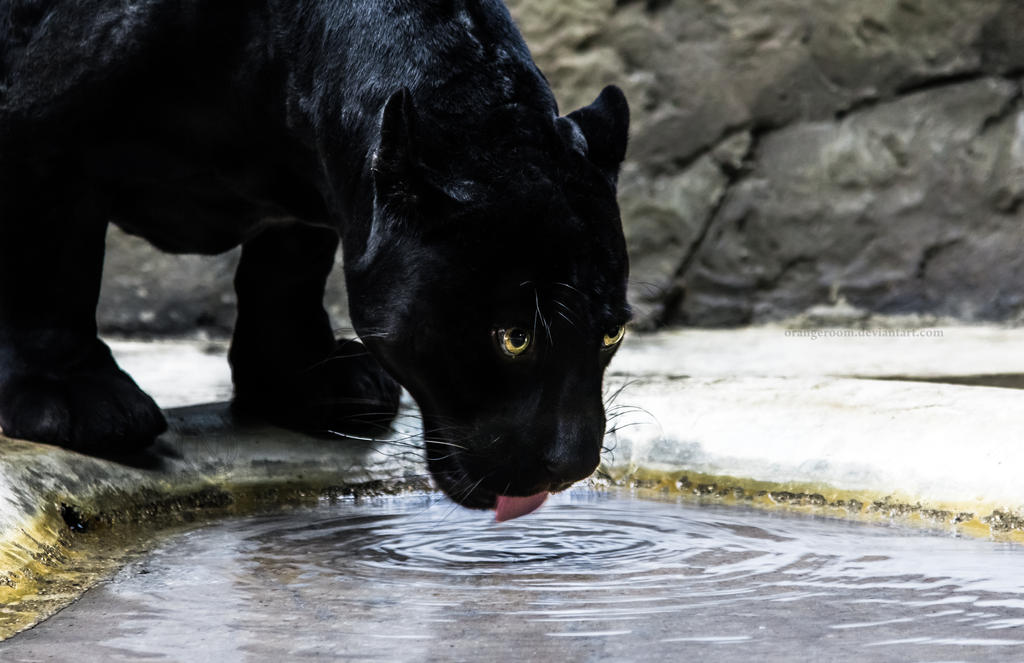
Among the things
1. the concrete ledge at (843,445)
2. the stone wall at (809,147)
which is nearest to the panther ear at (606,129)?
the concrete ledge at (843,445)

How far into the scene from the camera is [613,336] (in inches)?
83.6

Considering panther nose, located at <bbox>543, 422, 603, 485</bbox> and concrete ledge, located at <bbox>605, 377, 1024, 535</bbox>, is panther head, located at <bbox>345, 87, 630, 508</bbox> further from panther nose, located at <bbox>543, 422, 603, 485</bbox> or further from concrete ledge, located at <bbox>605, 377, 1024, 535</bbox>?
concrete ledge, located at <bbox>605, 377, 1024, 535</bbox>

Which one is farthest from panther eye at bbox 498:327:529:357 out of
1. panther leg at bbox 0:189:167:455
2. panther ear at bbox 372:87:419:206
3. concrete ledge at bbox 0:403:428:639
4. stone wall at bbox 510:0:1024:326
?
stone wall at bbox 510:0:1024:326

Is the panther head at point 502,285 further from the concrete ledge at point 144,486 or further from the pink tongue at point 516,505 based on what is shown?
the concrete ledge at point 144,486

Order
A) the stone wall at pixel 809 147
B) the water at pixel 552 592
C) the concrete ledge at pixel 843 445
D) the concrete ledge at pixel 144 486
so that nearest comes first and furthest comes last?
1. the water at pixel 552 592
2. the concrete ledge at pixel 144 486
3. the concrete ledge at pixel 843 445
4. the stone wall at pixel 809 147

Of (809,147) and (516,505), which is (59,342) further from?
(809,147)

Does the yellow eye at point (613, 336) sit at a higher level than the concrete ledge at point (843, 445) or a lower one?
higher

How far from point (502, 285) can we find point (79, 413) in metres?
0.94

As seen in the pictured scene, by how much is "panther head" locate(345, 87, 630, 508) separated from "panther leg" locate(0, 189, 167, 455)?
66 centimetres

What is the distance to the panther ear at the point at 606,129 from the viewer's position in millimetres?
2242

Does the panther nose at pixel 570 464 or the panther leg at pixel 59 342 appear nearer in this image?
the panther nose at pixel 570 464

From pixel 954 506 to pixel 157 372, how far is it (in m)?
2.74

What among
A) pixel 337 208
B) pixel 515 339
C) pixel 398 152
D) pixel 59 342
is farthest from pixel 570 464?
pixel 59 342

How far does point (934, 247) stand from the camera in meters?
5.88
